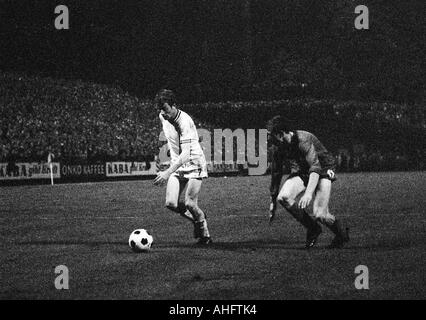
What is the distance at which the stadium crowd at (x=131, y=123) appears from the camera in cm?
3597

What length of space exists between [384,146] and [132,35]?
23.1 m

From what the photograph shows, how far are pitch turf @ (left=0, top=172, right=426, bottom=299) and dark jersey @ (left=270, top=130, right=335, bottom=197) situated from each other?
3.89ft

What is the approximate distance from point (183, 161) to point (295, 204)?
72.3 inches

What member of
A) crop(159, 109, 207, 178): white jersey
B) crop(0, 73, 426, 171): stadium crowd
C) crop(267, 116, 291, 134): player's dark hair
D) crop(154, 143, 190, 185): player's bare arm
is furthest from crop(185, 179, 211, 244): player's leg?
crop(0, 73, 426, 171): stadium crowd

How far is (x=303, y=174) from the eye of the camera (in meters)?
10.1

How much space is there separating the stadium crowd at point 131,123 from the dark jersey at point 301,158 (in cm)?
2487

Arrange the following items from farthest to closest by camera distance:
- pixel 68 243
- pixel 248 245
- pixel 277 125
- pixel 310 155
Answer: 1. pixel 68 243
2. pixel 248 245
3. pixel 310 155
4. pixel 277 125

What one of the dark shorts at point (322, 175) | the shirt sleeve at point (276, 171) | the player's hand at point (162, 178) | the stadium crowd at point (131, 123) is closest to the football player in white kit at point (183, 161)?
the player's hand at point (162, 178)

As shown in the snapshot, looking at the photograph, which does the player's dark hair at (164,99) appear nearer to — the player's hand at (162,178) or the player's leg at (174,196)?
the player's hand at (162,178)

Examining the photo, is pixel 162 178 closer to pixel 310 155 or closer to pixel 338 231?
pixel 310 155

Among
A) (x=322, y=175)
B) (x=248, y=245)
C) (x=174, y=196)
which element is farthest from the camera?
(x=248, y=245)

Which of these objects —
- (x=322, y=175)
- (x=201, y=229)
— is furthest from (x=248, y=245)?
(x=322, y=175)

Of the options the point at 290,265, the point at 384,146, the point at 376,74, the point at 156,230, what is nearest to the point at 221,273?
the point at 290,265
